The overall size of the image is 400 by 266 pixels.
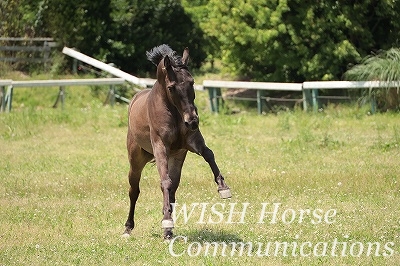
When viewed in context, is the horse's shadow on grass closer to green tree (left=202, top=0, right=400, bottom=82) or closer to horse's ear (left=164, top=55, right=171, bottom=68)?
horse's ear (left=164, top=55, right=171, bottom=68)

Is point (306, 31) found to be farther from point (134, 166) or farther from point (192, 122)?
point (192, 122)

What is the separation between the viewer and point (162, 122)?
10.2m

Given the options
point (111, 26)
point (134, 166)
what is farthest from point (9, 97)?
point (134, 166)

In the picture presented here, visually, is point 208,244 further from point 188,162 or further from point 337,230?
point 188,162

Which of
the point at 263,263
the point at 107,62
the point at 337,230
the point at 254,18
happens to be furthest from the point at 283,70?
the point at 263,263

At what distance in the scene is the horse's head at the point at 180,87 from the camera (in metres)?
9.72

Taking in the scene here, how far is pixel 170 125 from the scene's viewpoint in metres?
10.1

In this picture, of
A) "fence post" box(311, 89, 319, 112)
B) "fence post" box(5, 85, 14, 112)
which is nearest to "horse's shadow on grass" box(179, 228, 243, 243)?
"fence post" box(311, 89, 319, 112)

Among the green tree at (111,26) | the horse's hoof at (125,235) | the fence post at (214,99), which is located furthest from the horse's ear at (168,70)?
the green tree at (111,26)

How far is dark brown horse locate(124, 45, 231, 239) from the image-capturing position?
9.76 m

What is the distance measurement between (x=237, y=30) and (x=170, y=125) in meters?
15.3

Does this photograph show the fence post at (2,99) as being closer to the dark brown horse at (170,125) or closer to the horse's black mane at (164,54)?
the dark brown horse at (170,125)

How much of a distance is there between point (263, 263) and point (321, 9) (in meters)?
16.6

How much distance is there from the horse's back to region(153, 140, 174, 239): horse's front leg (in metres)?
0.50
